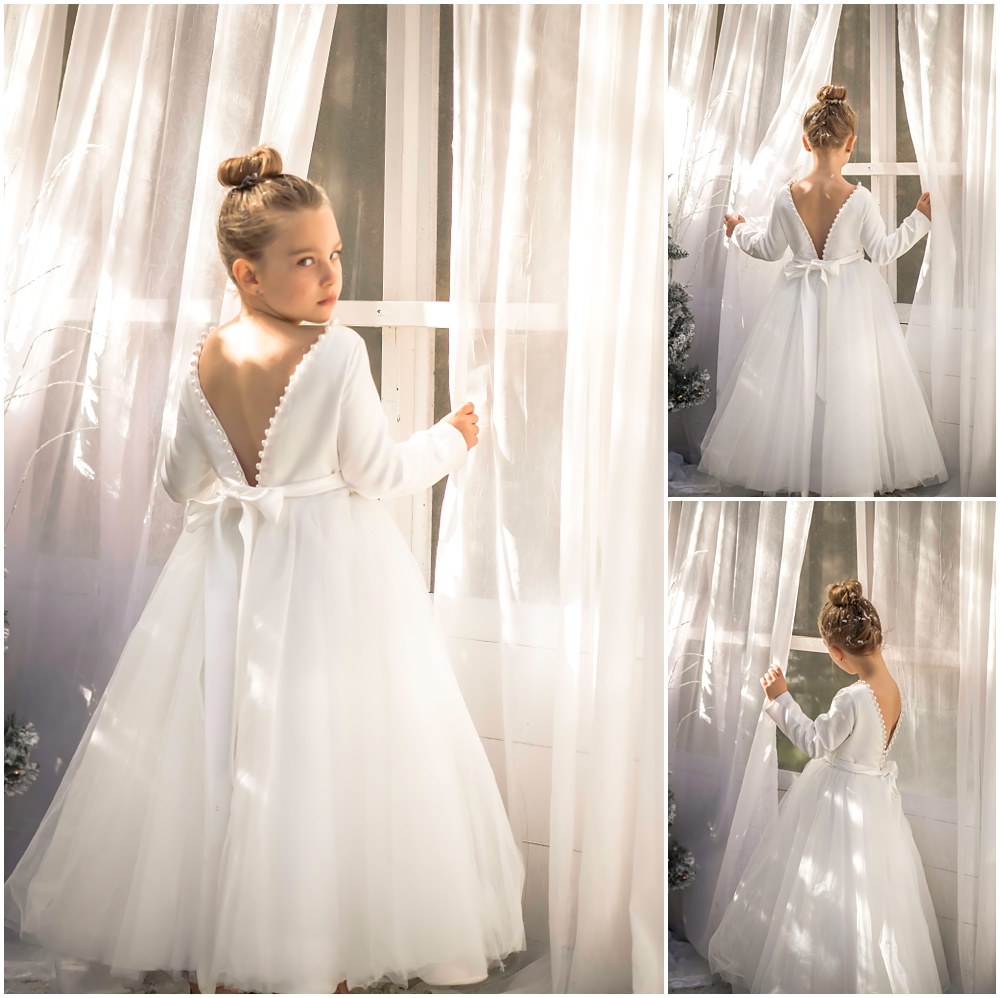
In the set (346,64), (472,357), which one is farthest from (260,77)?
(472,357)

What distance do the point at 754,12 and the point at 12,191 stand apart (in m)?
1.49

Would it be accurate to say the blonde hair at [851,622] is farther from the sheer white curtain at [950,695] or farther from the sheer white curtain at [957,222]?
the sheer white curtain at [957,222]

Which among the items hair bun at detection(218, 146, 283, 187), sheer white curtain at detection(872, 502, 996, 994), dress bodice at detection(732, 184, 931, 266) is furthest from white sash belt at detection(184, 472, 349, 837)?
sheer white curtain at detection(872, 502, 996, 994)

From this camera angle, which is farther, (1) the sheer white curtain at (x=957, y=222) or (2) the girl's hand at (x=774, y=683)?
(2) the girl's hand at (x=774, y=683)

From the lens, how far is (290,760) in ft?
5.21

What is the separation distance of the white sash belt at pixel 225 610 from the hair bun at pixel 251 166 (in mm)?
511

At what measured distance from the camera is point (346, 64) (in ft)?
6.94

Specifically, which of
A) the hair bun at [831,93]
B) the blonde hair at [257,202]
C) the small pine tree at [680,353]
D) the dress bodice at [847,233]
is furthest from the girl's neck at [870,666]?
the blonde hair at [257,202]

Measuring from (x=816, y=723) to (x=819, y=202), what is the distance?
0.96 meters

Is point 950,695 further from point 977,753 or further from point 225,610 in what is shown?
point 225,610

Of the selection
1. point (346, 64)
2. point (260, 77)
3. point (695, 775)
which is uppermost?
point (346, 64)

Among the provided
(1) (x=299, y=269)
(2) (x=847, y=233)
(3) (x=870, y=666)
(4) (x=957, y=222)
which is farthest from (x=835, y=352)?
(1) (x=299, y=269)

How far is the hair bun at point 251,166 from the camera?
1.64 m

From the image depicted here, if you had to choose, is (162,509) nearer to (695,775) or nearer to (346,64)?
(346,64)
